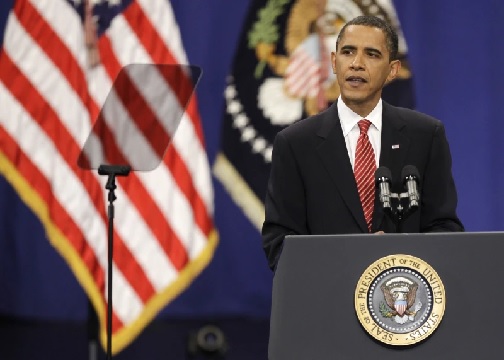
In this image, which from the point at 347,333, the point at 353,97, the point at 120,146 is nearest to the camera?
the point at 347,333

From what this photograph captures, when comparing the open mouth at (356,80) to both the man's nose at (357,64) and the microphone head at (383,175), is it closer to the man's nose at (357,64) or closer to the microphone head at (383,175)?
the man's nose at (357,64)

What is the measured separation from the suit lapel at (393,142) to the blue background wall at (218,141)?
214 centimetres

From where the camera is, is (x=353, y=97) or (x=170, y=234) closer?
(x=353, y=97)

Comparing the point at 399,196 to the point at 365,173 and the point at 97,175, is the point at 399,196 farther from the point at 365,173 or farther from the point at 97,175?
the point at 97,175

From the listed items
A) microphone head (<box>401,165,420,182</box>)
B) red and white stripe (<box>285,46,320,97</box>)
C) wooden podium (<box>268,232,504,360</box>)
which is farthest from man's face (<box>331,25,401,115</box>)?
red and white stripe (<box>285,46,320,97</box>)

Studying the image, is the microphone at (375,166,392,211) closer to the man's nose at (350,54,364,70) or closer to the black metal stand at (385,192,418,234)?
the black metal stand at (385,192,418,234)

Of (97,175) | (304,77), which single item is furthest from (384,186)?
(97,175)

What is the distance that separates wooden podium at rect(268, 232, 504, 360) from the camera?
5.91 ft

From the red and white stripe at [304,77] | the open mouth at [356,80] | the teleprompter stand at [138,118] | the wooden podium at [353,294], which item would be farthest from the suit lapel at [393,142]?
the teleprompter stand at [138,118]

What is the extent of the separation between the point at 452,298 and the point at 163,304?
291 cm

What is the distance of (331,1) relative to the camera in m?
4.64

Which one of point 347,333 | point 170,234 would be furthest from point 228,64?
point 347,333

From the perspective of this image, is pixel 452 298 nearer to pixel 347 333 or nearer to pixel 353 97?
pixel 347 333

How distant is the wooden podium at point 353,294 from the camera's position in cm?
180
